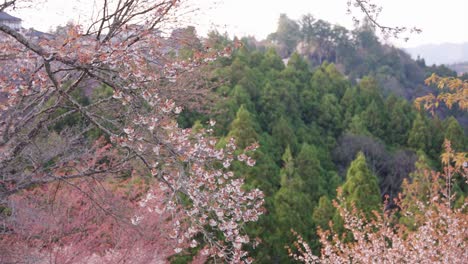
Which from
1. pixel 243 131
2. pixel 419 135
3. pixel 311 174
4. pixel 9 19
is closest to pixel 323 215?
pixel 243 131

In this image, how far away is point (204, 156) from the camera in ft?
9.07

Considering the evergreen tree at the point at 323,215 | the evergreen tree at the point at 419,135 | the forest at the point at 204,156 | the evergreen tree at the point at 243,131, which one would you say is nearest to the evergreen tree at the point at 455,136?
the forest at the point at 204,156

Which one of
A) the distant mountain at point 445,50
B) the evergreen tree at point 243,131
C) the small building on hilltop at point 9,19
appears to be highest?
the distant mountain at point 445,50

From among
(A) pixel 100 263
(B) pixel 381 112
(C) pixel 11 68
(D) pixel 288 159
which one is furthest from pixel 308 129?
(C) pixel 11 68

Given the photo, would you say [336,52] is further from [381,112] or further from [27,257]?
[27,257]

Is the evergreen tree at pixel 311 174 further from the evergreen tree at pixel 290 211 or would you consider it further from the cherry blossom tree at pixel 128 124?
the cherry blossom tree at pixel 128 124

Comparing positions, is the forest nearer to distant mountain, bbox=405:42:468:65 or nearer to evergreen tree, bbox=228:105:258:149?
evergreen tree, bbox=228:105:258:149

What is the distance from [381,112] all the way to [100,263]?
16.2 meters

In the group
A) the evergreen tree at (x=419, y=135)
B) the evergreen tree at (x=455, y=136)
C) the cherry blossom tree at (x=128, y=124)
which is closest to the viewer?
the cherry blossom tree at (x=128, y=124)

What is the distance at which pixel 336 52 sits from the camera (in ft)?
116

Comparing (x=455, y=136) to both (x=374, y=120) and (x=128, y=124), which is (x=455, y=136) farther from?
(x=128, y=124)

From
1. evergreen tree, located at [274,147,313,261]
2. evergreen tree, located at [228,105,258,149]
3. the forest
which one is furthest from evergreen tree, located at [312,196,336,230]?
evergreen tree, located at [228,105,258,149]

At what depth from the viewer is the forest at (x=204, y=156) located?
2.75 metres

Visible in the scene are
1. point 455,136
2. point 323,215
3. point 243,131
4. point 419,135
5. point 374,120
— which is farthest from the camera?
point 374,120
